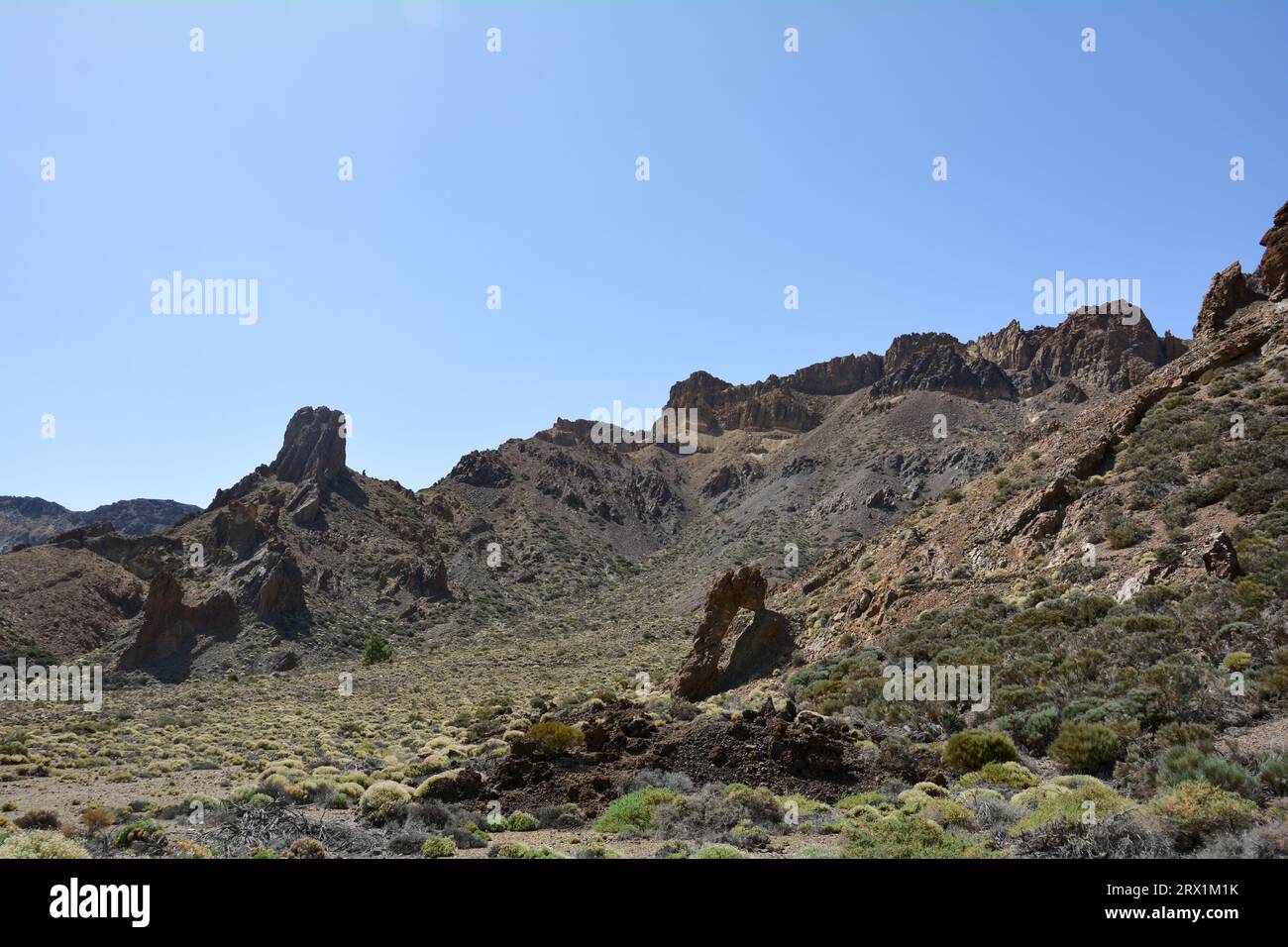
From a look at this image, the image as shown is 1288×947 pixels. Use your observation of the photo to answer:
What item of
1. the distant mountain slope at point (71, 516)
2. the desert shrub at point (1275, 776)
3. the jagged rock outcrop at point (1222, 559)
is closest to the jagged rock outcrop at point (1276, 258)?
the jagged rock outcrop at point (1222, 559)

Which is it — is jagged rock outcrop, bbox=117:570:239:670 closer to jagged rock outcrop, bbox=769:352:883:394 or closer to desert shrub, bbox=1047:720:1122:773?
desert shrub, bbox=1047:720:1122:773

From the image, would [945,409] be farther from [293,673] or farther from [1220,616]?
[1220,616]

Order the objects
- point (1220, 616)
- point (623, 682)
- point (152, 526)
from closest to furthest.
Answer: point (1220, 616) → point (623, 682) → point (152, 526)

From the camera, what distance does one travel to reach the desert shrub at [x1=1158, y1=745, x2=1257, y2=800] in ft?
26.5

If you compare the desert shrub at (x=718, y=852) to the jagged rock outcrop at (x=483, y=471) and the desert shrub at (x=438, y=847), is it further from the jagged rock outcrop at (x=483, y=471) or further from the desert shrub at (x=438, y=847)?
the jagged rock outcrop at (x=483, y=471)

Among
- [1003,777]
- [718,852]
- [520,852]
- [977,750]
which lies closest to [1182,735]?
[1003,777]

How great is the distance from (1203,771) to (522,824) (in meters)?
9.07

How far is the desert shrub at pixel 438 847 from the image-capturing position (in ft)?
29.1

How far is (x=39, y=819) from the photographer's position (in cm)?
1152

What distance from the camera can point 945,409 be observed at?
100 m

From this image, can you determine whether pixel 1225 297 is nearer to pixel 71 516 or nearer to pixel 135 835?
pixel 135 835

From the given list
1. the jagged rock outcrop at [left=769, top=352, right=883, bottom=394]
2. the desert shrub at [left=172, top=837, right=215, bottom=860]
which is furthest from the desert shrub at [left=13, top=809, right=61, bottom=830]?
the jagged rock outcrop at [left=769, top=352, right=883, bottom=394]
